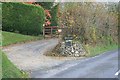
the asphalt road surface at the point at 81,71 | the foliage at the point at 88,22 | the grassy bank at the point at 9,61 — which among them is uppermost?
the foliage at the point at 88,22

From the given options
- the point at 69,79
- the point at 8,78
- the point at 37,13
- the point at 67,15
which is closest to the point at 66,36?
the point at 67,15

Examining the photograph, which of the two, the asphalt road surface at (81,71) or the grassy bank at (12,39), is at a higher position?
the grassy bank at (12,39)

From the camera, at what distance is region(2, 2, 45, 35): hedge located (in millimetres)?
30000

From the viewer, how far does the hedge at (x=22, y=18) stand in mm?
30000

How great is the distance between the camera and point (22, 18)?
1198 inches

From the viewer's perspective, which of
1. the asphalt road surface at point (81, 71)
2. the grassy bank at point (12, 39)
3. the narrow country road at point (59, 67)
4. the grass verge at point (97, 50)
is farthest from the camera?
the grassy bank at point (12, 39)

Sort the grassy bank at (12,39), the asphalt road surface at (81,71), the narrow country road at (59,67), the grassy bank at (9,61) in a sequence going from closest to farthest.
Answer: the grassy bank at (9,61) → the asphalt road surface at (81,71) → the narrow country road at (59,67) → the grassy bank at (12,39)

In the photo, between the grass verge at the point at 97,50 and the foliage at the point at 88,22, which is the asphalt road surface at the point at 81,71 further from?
the foliage at the point at 88,22

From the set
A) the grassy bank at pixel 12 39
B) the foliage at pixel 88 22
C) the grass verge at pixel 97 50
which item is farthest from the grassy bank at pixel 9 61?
the grass verge at pixel 97 50

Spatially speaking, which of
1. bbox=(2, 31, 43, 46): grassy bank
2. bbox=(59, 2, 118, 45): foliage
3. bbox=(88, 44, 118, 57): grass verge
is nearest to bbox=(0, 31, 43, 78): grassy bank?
bbox=(2, 31, 43, 46): grassy bank

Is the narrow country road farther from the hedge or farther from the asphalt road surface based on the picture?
the hedge

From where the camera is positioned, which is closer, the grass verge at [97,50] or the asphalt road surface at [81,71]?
the asphalt road surface at [81,71]

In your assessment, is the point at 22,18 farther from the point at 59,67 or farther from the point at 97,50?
the point at 59,67

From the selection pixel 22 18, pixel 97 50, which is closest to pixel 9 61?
pixel 97 50
